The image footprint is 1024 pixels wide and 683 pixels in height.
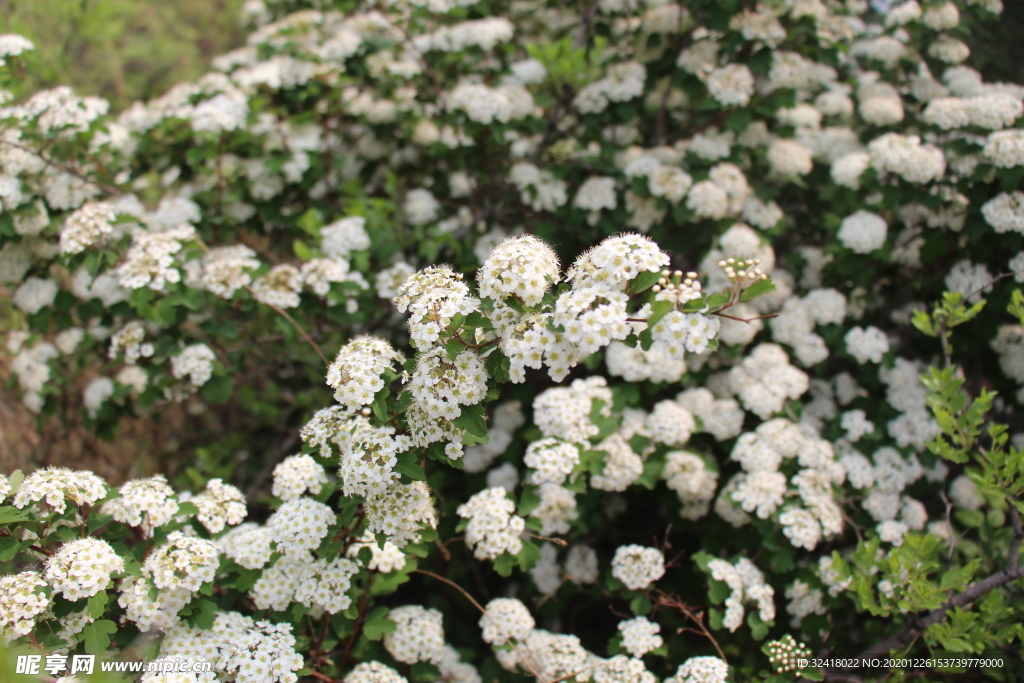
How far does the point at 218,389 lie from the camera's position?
346 centimetres

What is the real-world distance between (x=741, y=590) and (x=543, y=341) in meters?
1.71

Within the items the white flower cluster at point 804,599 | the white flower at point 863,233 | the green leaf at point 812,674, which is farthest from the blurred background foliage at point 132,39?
the green leaf at point 812,674

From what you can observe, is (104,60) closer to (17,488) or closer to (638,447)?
(17,488)

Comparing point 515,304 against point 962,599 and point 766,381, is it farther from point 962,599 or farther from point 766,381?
point 962,599

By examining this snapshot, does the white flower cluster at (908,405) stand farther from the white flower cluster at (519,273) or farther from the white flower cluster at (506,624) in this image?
the white flower cluster at (519,273)

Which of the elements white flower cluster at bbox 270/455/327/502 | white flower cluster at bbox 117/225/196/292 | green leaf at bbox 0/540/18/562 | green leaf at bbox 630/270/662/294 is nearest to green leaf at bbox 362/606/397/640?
white flower cluster at bbox 270/455/327/502

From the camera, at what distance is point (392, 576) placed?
2672mm

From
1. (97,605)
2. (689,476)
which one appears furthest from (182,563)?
(689,476)

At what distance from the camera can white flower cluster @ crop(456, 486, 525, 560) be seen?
263 cm

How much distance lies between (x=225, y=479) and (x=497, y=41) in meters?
3.25

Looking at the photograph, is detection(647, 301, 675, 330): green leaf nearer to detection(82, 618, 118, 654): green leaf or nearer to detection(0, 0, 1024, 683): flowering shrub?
detection(0, 0, 1024, 683): flowering shrub

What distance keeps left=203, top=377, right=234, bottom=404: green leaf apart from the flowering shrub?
4cm

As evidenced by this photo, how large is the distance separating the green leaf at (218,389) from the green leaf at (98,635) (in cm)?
143

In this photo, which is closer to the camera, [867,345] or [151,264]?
[151,264]
